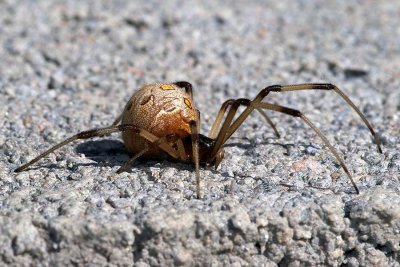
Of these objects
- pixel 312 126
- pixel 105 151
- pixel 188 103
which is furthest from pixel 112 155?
pixel 312 126

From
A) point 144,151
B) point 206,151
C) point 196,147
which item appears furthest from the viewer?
point 206,151

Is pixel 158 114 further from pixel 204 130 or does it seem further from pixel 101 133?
pixel 204 130

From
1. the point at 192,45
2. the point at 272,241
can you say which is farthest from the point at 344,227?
the point at 192,45

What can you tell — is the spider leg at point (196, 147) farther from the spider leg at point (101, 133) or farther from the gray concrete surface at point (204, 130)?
the spider leg at point (101, 133)

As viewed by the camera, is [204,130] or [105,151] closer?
[105,151]

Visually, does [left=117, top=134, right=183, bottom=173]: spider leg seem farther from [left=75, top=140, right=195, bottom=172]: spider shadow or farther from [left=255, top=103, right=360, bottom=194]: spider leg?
[left=255, top=103, right=360, bottom=194]: spider leg

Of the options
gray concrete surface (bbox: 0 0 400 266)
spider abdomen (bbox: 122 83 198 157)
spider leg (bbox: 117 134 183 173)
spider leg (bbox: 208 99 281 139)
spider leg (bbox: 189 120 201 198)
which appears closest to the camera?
gray concrete surface (bbox: 0 0 400 266)

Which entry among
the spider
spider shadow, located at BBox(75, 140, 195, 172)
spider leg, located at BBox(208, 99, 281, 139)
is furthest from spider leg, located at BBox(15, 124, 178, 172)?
spider leg, located at BBox(208, 99, 281, 139)
